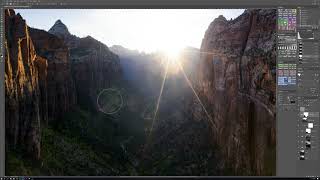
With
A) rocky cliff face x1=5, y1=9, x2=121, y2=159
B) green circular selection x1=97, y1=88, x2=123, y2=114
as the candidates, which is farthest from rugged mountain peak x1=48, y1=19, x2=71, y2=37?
green circular selection x1=97, y1=88, x2=123, y2=114

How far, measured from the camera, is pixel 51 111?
3025 cm

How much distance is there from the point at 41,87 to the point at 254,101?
1406 cm

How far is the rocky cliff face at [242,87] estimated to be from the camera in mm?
12398

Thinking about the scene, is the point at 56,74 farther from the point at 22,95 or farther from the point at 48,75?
the point at 22,95

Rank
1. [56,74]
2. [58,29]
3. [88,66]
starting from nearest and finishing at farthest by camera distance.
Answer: [58,29], [56,74], [88,66]

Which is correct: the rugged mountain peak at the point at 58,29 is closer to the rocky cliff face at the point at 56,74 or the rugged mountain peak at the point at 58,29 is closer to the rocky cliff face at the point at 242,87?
the rocky cliff face at the point at 56,74

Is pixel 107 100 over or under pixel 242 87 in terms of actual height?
under

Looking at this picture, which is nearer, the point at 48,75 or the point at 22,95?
the point at 22,95

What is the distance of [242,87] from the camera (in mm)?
19125

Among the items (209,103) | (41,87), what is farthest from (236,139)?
(41,87)

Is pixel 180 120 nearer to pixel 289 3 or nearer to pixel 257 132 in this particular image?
pixel 257 132

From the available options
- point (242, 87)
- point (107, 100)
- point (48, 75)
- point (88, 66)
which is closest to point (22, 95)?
point (242, 87)

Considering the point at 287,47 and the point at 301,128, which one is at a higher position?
the point at 287,47

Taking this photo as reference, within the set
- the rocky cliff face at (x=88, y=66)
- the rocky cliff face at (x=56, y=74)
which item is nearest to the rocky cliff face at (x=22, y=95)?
the rocky cliff face at (x=56, y=74)
